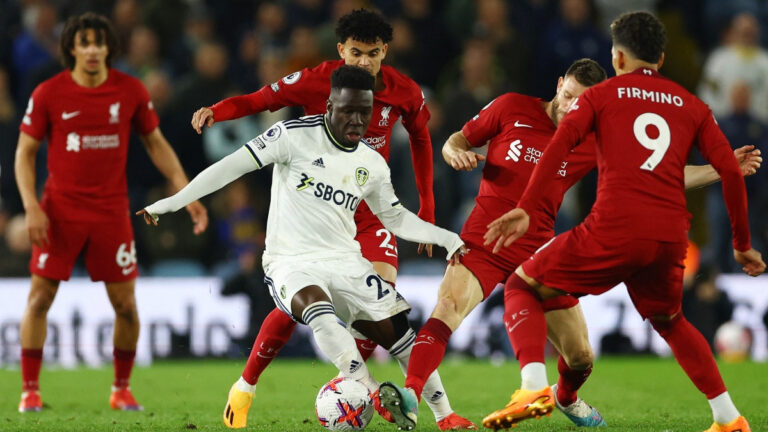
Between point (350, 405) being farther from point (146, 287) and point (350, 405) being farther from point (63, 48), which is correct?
point (146, 287)

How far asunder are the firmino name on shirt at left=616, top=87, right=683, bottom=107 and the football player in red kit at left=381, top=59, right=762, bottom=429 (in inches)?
35.3

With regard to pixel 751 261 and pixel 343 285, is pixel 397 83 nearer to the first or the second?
pixel 343 285

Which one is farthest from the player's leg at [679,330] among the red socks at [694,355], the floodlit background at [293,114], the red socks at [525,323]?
the floodlit background at [293,114]

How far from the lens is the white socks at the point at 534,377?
5.47 meters

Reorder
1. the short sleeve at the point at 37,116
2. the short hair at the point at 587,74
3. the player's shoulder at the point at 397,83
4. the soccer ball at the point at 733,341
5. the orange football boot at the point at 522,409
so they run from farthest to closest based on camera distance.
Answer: the soccer ball at the point at 733,341
the short sleeve at the point at 37,116
the player's shoulder at the point at 397,83
the short hair at the point at 587,74
the orange football boot at the point at 522,409

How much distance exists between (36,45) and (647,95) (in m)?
9.97

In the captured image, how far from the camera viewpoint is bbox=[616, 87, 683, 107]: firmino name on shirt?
18.2ft

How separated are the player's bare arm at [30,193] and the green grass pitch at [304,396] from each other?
1230 millimetres

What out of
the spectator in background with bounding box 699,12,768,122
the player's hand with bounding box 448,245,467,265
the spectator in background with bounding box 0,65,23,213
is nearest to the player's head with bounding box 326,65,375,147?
the player's hand with bounding box 448,245,467,265

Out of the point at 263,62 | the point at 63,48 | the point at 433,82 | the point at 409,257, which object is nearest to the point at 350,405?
the point at 63,48

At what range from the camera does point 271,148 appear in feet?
20.2

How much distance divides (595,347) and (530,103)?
19.8 ft

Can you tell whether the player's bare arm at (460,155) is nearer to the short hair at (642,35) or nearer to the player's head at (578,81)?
the player's head at (578,81)

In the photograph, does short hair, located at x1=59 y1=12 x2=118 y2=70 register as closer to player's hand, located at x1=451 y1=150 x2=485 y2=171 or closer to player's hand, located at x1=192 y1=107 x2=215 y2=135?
player's hand, located at x1=192 y1=107 x2=215 y2=135
